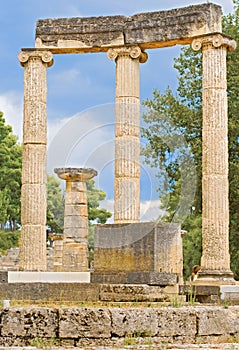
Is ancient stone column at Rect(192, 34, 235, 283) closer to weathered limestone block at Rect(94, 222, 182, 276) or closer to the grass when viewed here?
weathered limestone block at Rect(94, 222, 182, 276)

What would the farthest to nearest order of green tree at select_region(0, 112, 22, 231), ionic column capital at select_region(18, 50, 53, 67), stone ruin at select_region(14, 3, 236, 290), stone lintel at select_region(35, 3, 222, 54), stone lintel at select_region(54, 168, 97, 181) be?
green tree at select_region(0, 112, 22, 231), stone lintel at select_region(54, 168, 97, 181), ionic column capital at select_region(18, 50, 53, 67), stone lintel at select_region(35, 3, 222, 54), stone ruin at select_region(14, 3, 236, 290)

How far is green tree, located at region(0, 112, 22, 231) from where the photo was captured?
55.4 meters

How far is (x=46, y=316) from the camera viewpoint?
8961 mm

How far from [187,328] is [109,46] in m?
17.5

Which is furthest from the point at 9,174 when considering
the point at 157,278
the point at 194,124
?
the point at 157,278

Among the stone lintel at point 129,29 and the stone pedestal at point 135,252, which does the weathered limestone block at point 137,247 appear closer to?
the stone pedestal at point 135,252

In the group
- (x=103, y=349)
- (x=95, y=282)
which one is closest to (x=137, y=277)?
(x=95, y=282)

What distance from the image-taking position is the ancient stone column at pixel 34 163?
24.7 m

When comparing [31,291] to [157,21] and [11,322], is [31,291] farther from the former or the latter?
[157,21]

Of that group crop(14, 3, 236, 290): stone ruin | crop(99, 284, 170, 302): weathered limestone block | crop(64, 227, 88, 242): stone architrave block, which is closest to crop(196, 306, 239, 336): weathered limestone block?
crop(99, 284, 170, 302): weathered limestone block

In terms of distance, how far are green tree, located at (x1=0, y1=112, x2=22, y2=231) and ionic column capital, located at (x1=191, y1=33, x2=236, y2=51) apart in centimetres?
3190

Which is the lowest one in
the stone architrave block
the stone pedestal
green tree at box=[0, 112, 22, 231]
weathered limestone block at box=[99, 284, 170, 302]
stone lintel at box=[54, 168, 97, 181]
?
weathered limestone block at box=[99, 284, 170, 302]

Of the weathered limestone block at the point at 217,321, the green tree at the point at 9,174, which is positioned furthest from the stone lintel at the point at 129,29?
the green tree at the point at 9,174

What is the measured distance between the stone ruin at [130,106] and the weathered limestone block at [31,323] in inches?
558
